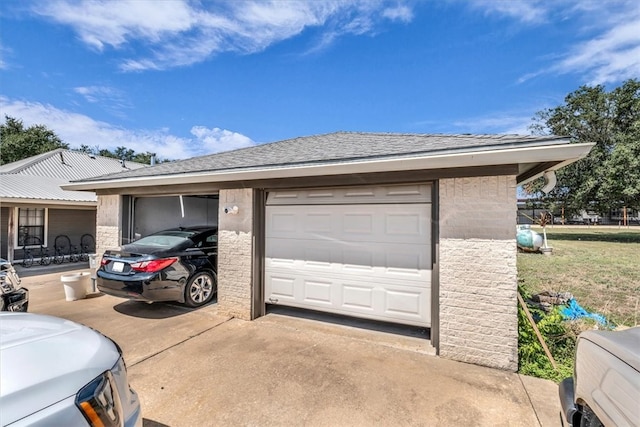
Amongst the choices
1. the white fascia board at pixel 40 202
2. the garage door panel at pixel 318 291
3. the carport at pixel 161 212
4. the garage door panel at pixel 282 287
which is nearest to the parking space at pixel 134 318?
the garage door panel at pixel 282 287

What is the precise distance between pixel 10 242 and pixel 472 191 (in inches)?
594

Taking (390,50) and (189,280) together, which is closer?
(189,280)

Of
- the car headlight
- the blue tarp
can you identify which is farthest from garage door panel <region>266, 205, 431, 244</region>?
the car headlight

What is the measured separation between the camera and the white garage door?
14.9 ft

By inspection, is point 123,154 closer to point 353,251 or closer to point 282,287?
point 282,287

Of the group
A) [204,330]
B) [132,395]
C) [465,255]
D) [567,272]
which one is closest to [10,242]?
[204,330]

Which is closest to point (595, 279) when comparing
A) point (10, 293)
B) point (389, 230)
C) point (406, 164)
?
point (389, 230)

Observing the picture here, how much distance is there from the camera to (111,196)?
23.9 feet

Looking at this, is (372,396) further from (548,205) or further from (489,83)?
(548,205)

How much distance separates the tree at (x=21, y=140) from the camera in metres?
24.0

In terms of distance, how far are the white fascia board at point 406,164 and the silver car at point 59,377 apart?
3268mm

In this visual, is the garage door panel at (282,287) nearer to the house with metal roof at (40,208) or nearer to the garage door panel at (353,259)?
the garage door panel at (353,259)

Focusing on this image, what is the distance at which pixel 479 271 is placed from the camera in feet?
12.6

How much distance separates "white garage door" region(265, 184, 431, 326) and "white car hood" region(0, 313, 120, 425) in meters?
3.64
